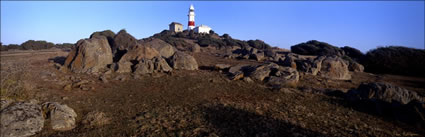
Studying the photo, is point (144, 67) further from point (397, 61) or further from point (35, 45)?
point (35, 45)

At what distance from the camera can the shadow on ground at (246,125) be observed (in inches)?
185

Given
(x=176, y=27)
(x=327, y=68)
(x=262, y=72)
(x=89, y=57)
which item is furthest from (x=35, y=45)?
(x=327, y=68)

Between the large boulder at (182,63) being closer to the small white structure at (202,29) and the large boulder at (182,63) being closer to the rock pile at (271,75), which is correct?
the rock pile at (271,75)

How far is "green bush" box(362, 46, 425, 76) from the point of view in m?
16.0

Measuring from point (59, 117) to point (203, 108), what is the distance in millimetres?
3448

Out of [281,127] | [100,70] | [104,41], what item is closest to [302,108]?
[281,127]

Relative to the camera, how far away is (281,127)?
5020 millimetres

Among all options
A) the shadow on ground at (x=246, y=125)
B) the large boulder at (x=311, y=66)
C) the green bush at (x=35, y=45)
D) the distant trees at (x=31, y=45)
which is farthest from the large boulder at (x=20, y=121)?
the green bush at (x=35, y=45)

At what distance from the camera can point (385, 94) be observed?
7055mm

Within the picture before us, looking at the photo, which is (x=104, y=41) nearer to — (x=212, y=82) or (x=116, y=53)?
(x=116, y=53)

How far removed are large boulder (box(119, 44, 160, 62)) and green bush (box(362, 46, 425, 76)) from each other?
1598 centimetres

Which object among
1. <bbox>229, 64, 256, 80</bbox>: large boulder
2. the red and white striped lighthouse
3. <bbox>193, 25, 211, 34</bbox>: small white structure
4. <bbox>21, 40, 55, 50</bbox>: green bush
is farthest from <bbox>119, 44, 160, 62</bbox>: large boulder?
the red and white striped lighthouse

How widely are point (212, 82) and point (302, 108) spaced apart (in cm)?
406

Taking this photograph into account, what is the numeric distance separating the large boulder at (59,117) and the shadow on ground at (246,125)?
10.3 feet
